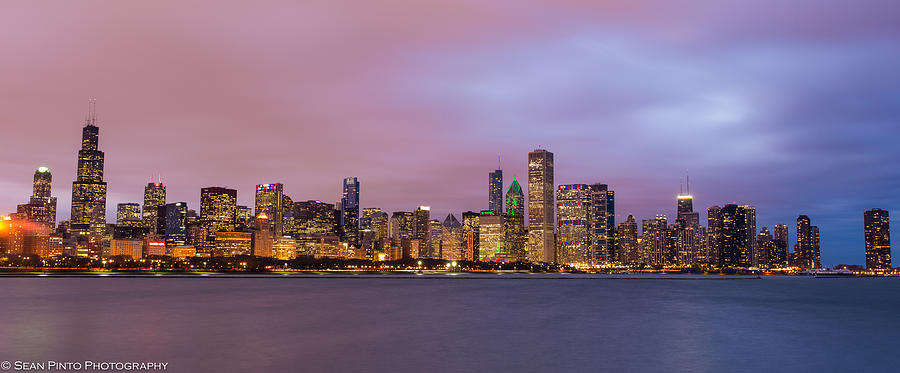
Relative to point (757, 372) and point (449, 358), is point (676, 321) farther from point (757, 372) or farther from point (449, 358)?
point (449, 358)

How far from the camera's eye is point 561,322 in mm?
66375

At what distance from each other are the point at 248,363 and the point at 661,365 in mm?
24477

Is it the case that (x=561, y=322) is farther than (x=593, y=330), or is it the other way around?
(x=561, y=322)

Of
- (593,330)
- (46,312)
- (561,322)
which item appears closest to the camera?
(593,330)

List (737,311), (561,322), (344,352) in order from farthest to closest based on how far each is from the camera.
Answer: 1. (737,311)
2. (561,322)
3. (344,352)

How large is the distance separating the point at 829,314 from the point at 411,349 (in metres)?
73.8

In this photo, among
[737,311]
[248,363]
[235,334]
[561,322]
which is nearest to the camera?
[248,363]

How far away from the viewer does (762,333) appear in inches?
2367

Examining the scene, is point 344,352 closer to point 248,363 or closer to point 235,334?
point 248,363

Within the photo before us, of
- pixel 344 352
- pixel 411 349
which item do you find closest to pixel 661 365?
pixel 411 349

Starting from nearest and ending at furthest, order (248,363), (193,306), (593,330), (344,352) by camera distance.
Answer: (248,363) → (344,352) → (593,330) → (193,306)

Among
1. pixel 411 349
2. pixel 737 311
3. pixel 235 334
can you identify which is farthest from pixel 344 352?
pixel 737 311

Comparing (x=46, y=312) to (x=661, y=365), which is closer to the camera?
(x=661, y=365)

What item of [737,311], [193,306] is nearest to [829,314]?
[737,311]
